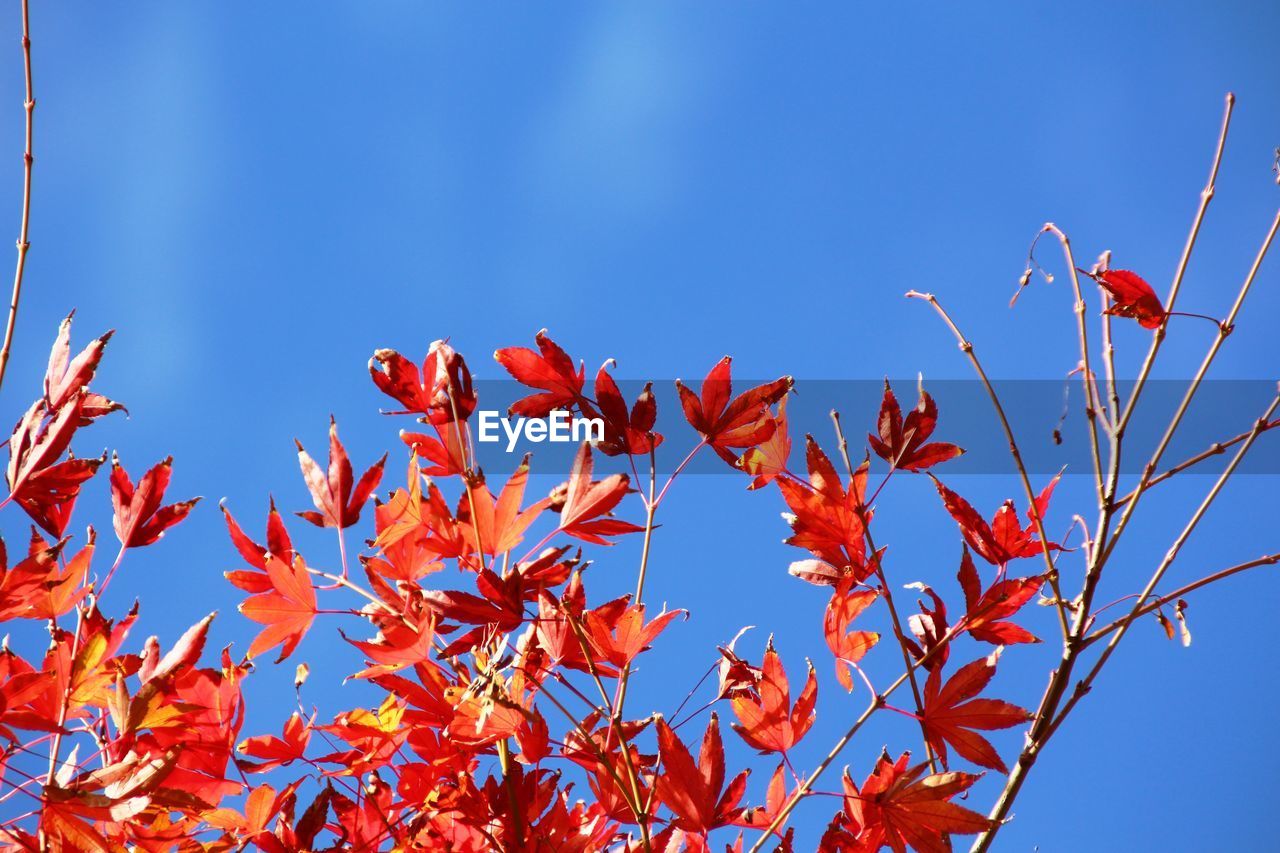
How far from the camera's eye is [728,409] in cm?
101

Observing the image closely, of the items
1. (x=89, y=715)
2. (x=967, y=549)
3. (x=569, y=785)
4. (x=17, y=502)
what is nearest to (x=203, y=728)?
(x=89, y=715)

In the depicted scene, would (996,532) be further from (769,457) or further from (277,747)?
(277,747)

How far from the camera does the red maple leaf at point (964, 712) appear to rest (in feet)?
3.01

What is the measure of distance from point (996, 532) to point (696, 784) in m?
0.38

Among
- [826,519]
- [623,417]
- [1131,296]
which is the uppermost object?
[1131,296]

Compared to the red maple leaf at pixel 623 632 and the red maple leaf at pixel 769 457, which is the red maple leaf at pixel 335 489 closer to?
the red maple leaf at pixel 623 632

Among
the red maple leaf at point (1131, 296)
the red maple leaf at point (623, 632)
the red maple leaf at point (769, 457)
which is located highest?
the red maple leaf at point (1131, 296)

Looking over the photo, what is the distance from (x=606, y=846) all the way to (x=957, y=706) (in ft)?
1.34

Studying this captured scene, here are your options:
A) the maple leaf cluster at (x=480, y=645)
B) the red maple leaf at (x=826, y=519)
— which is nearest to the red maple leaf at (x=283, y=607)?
the maple leaf cluster at (x=480, y=645)

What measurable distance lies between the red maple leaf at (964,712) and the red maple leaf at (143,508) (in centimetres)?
76

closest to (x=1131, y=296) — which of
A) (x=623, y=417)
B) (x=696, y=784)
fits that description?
(x=623, y=417)

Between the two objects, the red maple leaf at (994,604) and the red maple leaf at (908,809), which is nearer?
the red maple leaf at (908,809)

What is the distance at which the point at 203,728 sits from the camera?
102 centimetres

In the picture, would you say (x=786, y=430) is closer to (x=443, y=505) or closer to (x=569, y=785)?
(x=443, y=505)
